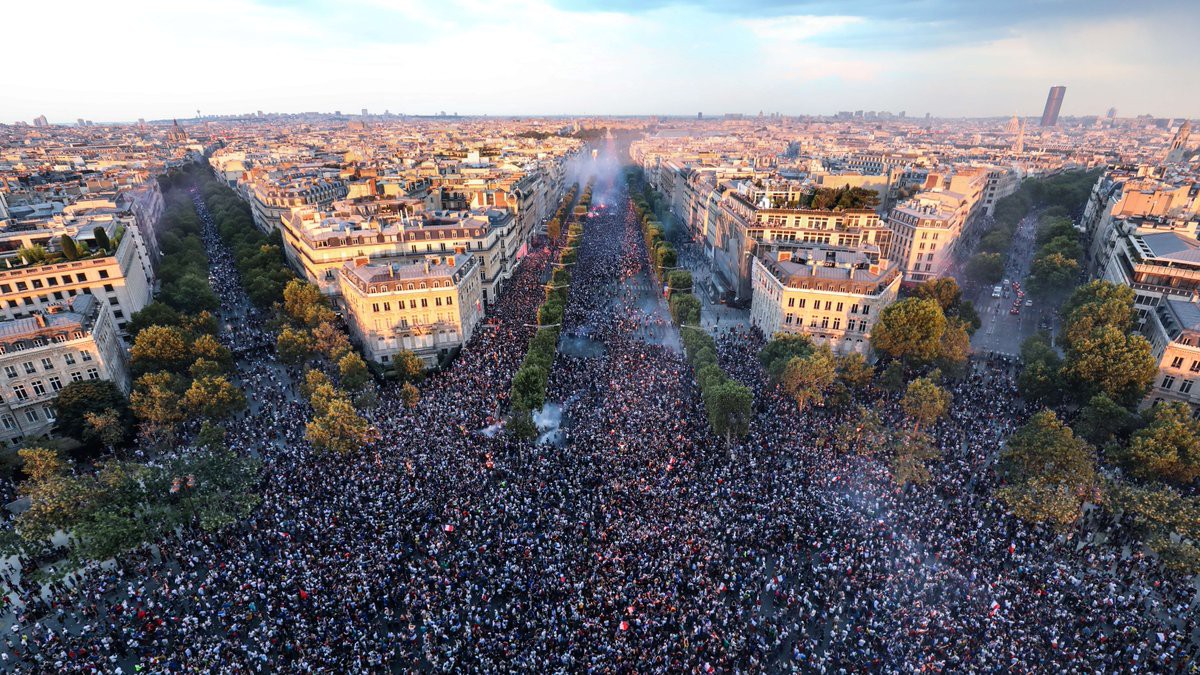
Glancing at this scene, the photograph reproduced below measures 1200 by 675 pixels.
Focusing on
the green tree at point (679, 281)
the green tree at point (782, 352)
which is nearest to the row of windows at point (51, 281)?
the green tree at point (679, 281)

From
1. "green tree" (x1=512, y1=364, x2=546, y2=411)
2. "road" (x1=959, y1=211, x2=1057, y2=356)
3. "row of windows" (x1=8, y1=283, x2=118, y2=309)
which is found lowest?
"road" (x1=959, y1=211, x2=1057, y2=356)

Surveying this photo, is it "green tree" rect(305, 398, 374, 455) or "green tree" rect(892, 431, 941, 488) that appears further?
"green tree" rect(305, 398, 374, 455)

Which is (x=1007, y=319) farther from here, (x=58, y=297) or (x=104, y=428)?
(x=58, y=297)

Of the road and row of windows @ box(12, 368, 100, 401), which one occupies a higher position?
row of windows @ box(12, 368, 100, 401)

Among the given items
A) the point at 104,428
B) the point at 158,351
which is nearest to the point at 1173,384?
the point at 104,428

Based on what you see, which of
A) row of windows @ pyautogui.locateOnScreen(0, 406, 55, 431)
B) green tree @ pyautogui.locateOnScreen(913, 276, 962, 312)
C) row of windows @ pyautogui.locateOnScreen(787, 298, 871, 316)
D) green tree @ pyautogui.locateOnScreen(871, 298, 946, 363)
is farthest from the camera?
green tree @ pyautogui.locateOnScreen(913, 276, 962, 312)

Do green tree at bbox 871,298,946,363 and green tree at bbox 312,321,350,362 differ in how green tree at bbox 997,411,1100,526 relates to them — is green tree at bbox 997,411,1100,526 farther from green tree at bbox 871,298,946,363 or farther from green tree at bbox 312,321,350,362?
green tree at bbox 312,321,350,362

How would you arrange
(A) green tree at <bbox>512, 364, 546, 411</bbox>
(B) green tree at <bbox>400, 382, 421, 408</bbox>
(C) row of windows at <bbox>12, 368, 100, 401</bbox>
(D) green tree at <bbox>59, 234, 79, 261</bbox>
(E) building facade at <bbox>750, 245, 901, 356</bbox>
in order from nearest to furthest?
(C) row of windows at <bbox>12, 368, 100, 401</bbox>, (A) green tree at <bbox>512, 364, 546, 411</bbox>, (B) green tree at <bbox>400, 382, 421, 408</bbox>, (D) green tree at <bbox>59, 234, 79, 261</bbox>, (E) building facade at <bbox>750, 245, 901, 356</bbox>

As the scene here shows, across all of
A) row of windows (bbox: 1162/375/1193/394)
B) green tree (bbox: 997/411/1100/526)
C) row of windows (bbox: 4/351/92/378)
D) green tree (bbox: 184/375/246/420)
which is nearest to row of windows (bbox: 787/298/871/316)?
green tree (bbox: 997/411/1100/526)

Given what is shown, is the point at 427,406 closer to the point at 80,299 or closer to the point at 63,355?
the point at 63,355
